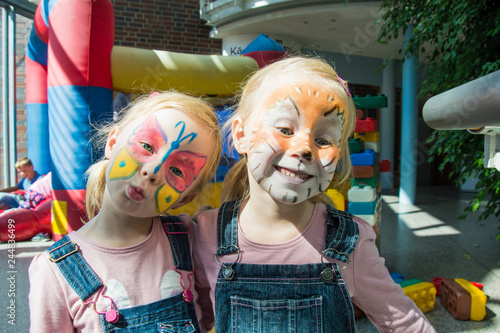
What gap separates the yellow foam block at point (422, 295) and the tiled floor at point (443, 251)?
0.22 feet

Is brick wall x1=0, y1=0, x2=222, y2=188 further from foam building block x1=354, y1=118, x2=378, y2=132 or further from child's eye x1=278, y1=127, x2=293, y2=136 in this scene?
child's eye x1=278, y1=127, x2=293, y2=136

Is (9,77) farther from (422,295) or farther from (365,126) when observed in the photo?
(422,295)

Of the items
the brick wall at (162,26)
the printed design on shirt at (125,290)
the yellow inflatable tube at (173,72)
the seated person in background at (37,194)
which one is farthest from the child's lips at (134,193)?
the brick wall at (162,26)

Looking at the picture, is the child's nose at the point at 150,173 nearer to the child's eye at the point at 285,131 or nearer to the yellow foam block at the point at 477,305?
the child's eye at the point at 285,131

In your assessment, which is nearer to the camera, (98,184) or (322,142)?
(322,142)

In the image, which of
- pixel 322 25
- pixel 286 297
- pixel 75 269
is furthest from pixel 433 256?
pixel 322 25

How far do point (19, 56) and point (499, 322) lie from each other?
760 cm

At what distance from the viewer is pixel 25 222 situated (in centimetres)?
407

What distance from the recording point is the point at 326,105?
1.04 metres

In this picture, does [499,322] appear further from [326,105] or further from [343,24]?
[343,24]

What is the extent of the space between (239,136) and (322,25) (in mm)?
6786

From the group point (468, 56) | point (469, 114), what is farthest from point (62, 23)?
point (468, 56)

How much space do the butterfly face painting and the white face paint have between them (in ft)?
0.66

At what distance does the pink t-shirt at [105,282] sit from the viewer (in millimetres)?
964
